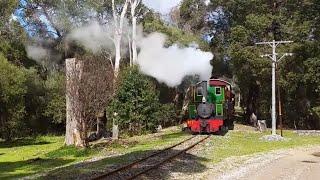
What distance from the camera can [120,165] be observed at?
61.0ft

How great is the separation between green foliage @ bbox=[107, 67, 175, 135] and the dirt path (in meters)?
15.8

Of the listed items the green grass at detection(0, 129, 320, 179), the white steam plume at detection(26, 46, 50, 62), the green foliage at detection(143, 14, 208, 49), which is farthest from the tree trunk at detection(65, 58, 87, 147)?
the green foliage at detection(143, 14, 208, 49)

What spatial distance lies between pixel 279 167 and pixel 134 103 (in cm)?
2112

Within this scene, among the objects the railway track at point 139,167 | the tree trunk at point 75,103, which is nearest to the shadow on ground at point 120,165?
the railway track at point 139,167

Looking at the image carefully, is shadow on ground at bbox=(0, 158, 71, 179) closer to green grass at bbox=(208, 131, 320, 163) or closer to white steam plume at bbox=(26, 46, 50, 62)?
green grass at bbox=(208, 131, 320, 163)

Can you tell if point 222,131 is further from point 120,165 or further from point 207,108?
point 120,165

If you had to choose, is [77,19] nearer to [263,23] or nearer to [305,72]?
[263,23]

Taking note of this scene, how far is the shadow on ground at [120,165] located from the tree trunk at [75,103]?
731 cm

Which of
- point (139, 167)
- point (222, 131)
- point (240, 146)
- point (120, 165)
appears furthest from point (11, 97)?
point (139, 167)

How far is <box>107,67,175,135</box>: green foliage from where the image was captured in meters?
38.8

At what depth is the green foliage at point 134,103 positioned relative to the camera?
127ft

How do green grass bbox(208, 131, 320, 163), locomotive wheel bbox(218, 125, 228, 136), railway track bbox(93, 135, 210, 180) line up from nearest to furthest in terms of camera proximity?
railway track bbox(93, 135, 210, 180) → green grass bbox(208, 131, 320, 163) → locomotive wheel bbox(218, 125, 228, 136)

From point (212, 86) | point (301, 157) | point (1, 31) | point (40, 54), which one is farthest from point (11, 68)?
point (301, 157)

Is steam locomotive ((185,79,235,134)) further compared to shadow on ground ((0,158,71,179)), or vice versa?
steam locomotive ((185,79,235,134))
